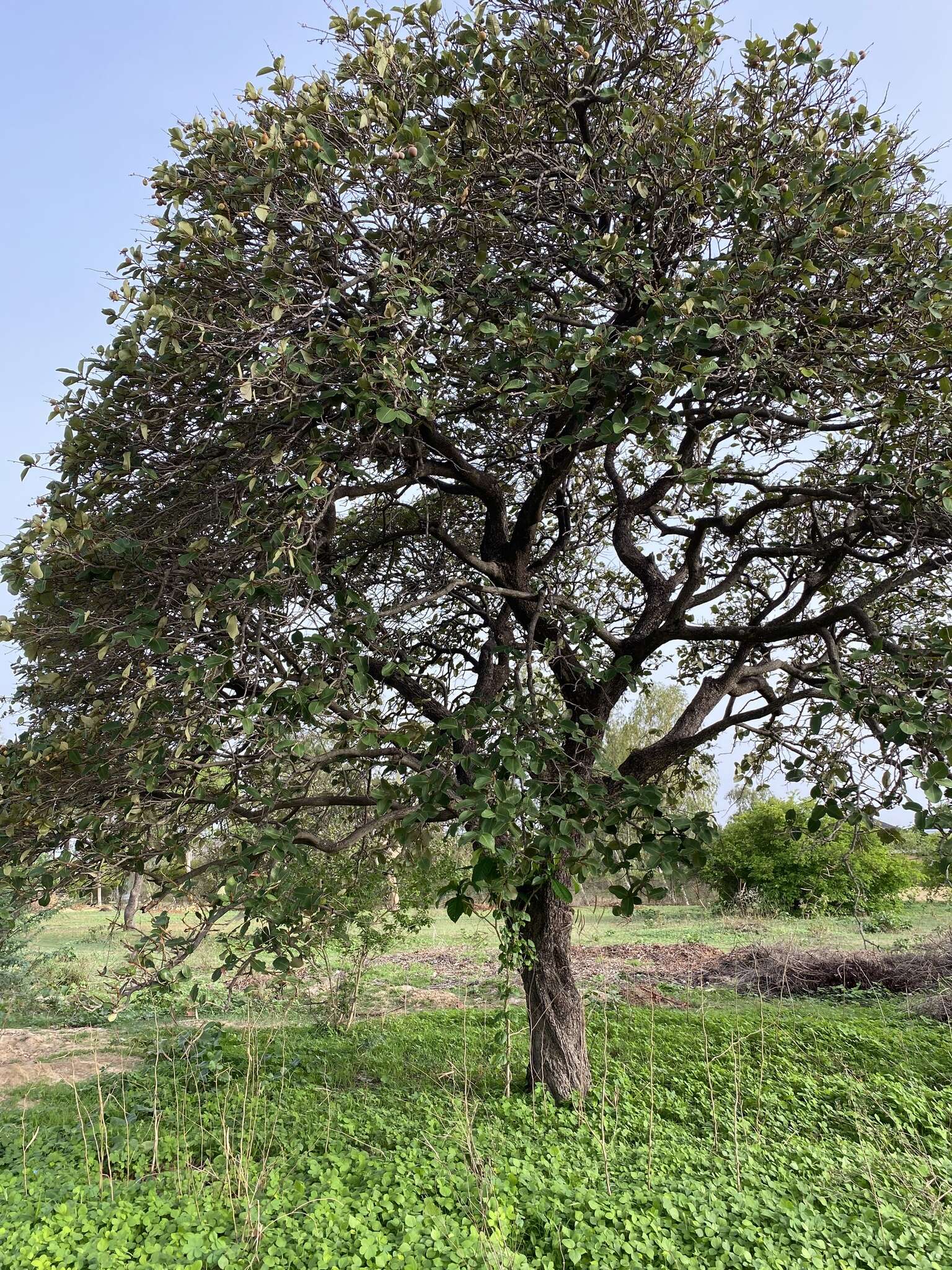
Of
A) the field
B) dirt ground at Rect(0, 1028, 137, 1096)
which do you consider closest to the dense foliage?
the field

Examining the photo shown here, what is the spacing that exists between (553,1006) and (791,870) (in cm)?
1095

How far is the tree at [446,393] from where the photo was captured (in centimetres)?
347

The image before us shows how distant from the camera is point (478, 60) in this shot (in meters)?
4.01

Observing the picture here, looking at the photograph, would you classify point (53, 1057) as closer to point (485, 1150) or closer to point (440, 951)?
point (485, 1150)

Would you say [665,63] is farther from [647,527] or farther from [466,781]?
[466,781]

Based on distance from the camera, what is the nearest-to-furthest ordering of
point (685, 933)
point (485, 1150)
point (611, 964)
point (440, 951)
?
point (485, 1150), point (611, 964), point (440, 951), point (685, 933)

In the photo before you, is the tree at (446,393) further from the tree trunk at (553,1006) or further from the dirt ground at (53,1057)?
the dirt ground at (53,1057)

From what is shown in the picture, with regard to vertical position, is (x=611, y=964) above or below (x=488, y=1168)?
below

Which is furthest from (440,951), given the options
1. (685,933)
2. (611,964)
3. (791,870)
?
(791,870)

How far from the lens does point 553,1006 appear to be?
5.14 m

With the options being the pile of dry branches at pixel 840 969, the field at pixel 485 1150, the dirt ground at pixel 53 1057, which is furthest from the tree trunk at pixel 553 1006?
the pile of dry branches at pixel 840 969

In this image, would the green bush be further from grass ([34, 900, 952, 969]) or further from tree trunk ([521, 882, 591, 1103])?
tree trunk ([521, 882, 591, 1103])

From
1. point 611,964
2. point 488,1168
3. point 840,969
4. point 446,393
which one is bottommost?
point 611,964

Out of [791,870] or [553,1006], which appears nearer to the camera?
[553,1006]
